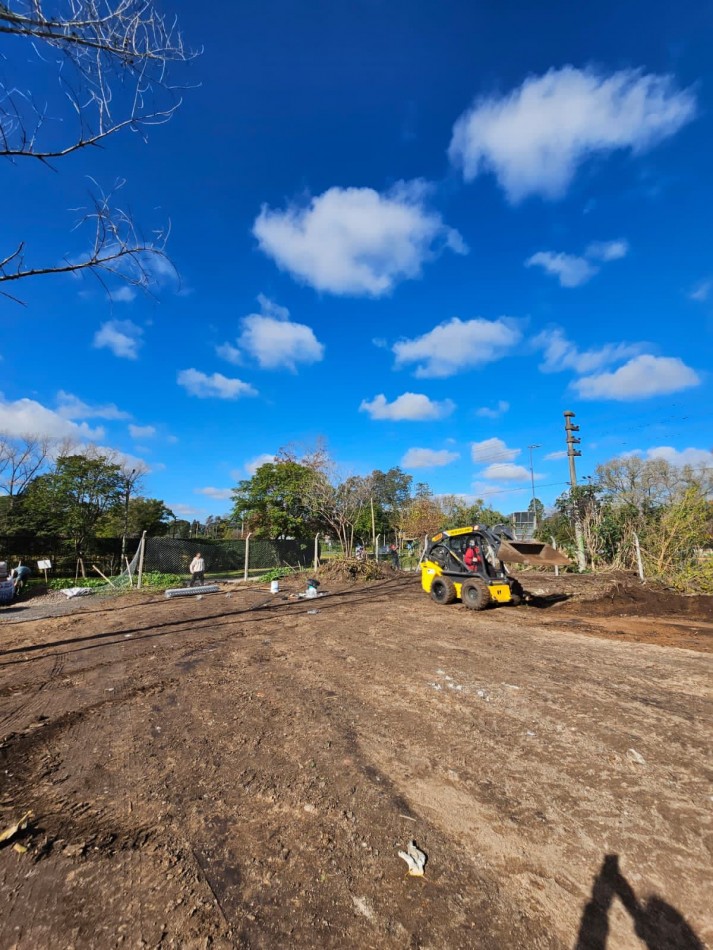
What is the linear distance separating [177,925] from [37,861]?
0.96 m

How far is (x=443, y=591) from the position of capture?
10625mm

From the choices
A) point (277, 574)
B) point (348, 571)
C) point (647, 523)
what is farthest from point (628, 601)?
point (277, 574)

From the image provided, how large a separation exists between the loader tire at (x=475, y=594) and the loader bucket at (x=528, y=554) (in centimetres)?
79

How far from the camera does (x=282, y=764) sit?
311cm

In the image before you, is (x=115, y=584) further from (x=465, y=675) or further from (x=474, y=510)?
(x=474, y=510)

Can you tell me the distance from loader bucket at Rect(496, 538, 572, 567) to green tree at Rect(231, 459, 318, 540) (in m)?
16.1

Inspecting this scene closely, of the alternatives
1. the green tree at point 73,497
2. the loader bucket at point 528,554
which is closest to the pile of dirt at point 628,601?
the loader bucket at point 528,554

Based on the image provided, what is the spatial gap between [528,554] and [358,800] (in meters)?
7.61

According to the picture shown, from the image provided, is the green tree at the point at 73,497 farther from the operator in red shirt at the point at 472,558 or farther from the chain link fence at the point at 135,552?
the operator in red shirt at the point at 472,558

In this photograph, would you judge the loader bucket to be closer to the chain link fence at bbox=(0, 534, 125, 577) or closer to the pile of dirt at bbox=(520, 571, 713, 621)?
the pile of dirt at bbox=(520, 571, 713, 621)

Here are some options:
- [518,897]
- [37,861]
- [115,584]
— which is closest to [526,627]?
[518,897]

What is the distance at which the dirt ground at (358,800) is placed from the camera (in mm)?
1862

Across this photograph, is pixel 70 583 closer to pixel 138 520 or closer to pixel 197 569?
pixel 197 569

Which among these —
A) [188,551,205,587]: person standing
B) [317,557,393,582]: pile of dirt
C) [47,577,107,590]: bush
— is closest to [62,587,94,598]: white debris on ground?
[47,577,107,590]: bush
